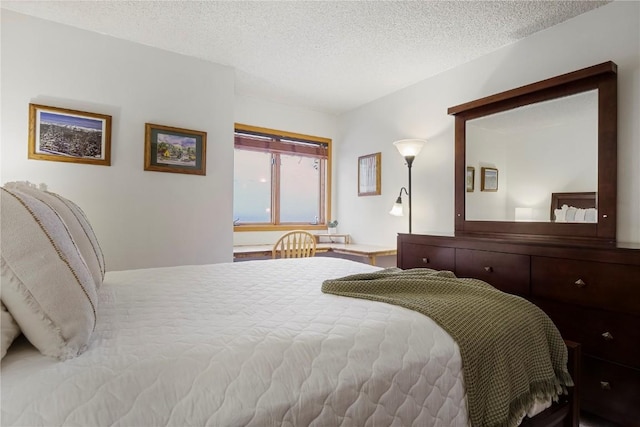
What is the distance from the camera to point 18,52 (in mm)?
2371

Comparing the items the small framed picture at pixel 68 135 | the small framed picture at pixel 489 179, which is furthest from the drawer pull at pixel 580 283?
the small framed picture at pixel 68 135

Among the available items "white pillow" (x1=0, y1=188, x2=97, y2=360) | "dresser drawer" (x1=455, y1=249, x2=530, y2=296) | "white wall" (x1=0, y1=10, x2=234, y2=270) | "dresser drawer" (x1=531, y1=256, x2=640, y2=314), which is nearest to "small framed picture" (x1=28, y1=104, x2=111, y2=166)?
"white wall" (x1=0, y1=10, x2=234, y2=270)

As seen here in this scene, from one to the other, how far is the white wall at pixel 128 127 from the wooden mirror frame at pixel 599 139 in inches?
89.7

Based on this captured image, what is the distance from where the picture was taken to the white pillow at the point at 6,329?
2.39 feet

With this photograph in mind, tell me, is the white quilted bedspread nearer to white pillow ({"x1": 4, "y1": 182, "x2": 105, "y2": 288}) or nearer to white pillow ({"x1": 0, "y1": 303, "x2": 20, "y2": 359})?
white pillow ({"x1": 0, "y1": 303, "x2": 20, "y2": 359})

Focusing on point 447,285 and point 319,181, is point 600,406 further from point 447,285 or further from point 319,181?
point 319,181

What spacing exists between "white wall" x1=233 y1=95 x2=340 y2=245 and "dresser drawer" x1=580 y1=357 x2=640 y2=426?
316 cm

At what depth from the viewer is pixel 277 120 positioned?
13.7 feet

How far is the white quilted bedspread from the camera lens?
2.25 ft

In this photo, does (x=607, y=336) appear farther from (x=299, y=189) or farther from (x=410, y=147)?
(x=299, y=189)

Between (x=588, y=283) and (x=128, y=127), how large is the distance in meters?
3.27

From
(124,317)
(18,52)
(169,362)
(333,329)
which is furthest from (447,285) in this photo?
(18,52)

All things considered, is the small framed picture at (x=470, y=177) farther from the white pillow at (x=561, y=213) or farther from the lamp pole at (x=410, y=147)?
the white pillow at (x=561, y=213)

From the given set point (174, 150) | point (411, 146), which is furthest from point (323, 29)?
point (174, 150)
